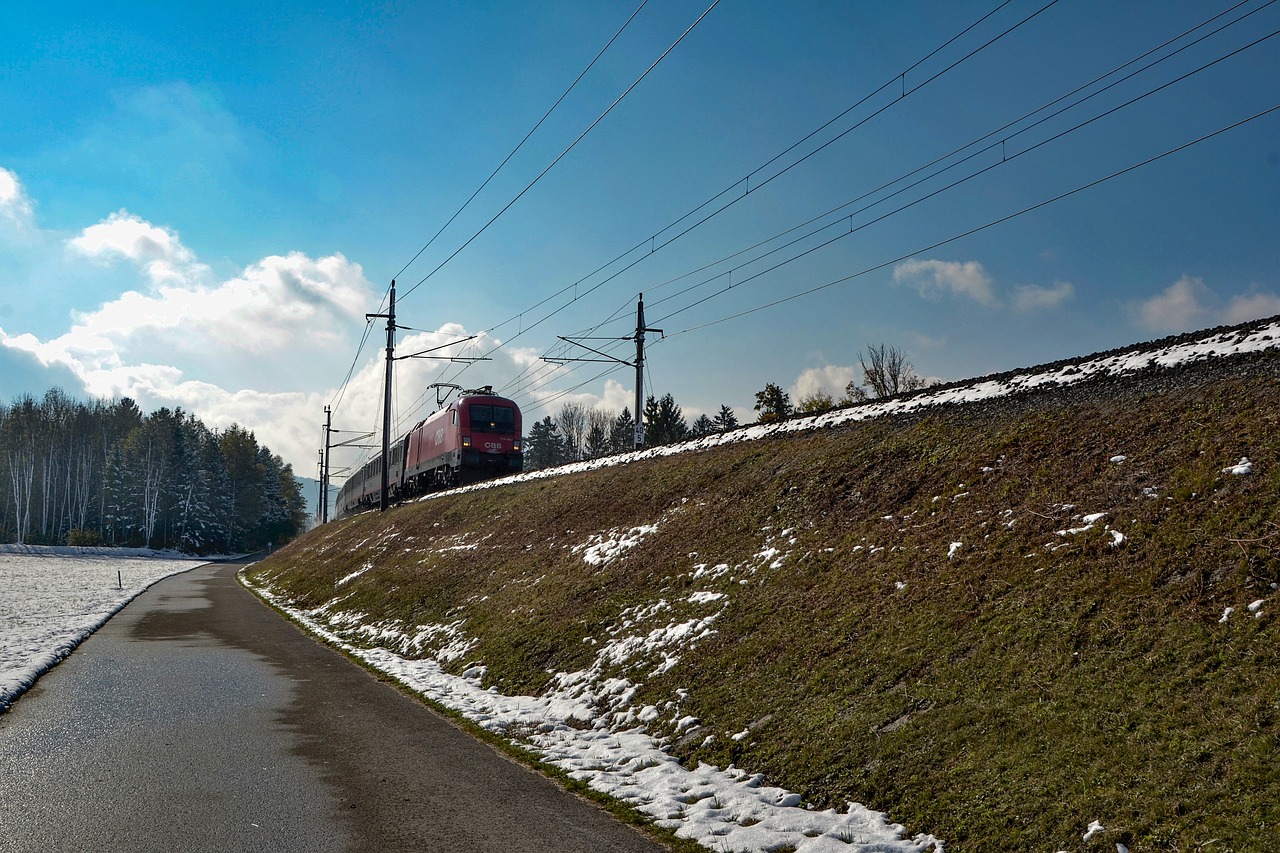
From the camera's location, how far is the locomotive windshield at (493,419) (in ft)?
120

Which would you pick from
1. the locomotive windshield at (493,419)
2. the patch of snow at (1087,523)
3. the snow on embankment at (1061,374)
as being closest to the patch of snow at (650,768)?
the patch of snow at (1087,523)

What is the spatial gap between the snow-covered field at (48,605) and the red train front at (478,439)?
1368cm

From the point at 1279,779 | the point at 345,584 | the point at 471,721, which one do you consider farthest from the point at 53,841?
the point at 345,584

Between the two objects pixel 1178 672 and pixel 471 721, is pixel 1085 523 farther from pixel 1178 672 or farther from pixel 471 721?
pixel 471 721

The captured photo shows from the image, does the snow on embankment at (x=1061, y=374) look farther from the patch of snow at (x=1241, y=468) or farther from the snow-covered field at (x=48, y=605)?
the snow-covered field at (x=48, y=605)

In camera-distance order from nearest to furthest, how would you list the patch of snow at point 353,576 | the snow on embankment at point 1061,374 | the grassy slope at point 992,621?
1. the grassy slope at point 992,621
2. the snow on embankment at point 1061,374
3. the patch of snow at point 353,576

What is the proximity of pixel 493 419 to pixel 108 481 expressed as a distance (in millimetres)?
75234

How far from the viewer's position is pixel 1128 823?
505cm

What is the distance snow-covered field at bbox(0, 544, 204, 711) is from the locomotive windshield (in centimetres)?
1518

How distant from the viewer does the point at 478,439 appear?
36.4m

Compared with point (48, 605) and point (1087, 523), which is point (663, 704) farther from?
point (48, 605)

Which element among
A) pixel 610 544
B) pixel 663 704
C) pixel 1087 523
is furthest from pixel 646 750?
pixel 610 544

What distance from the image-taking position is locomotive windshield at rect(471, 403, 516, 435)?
36.6m

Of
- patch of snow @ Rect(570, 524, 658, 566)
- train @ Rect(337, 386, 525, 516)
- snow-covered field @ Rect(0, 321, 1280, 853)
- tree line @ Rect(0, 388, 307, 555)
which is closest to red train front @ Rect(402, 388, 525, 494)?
train @ Rect(337, 386, 525, 516)
